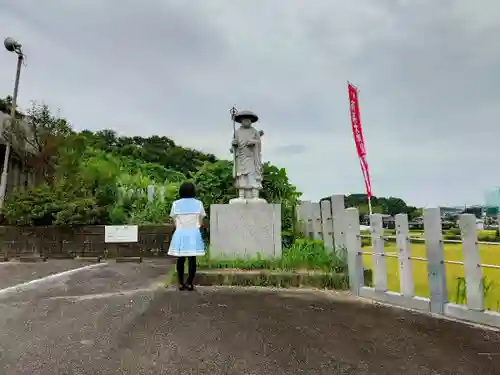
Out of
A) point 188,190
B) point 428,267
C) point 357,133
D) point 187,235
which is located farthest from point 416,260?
point 357,133

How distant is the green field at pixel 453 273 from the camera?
13.9 feet

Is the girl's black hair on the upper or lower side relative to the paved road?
upper

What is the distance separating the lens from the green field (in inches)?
166

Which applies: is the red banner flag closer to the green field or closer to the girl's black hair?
the green field

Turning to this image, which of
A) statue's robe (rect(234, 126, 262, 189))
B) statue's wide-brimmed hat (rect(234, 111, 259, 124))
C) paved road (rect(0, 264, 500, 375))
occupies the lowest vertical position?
paved road (rect(0, 264, 500, 375))

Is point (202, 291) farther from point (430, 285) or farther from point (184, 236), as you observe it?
point (430, 285)

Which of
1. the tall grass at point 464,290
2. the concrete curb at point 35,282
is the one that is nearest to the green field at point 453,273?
the tall grass at point 464,290

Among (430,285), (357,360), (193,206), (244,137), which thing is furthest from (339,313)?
(244,137)

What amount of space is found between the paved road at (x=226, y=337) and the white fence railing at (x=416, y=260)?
29 centimetres

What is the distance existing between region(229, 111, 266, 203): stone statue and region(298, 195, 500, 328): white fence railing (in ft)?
5.68

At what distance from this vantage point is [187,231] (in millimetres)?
5938

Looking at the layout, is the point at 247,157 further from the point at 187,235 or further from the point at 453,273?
the point at 453,273

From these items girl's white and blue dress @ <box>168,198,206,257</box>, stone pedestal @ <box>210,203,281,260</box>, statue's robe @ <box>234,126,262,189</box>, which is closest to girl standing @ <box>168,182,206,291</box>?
girl's white and blue dress @ <box>168,198,206,257</box>

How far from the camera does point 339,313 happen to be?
456 centimetres
